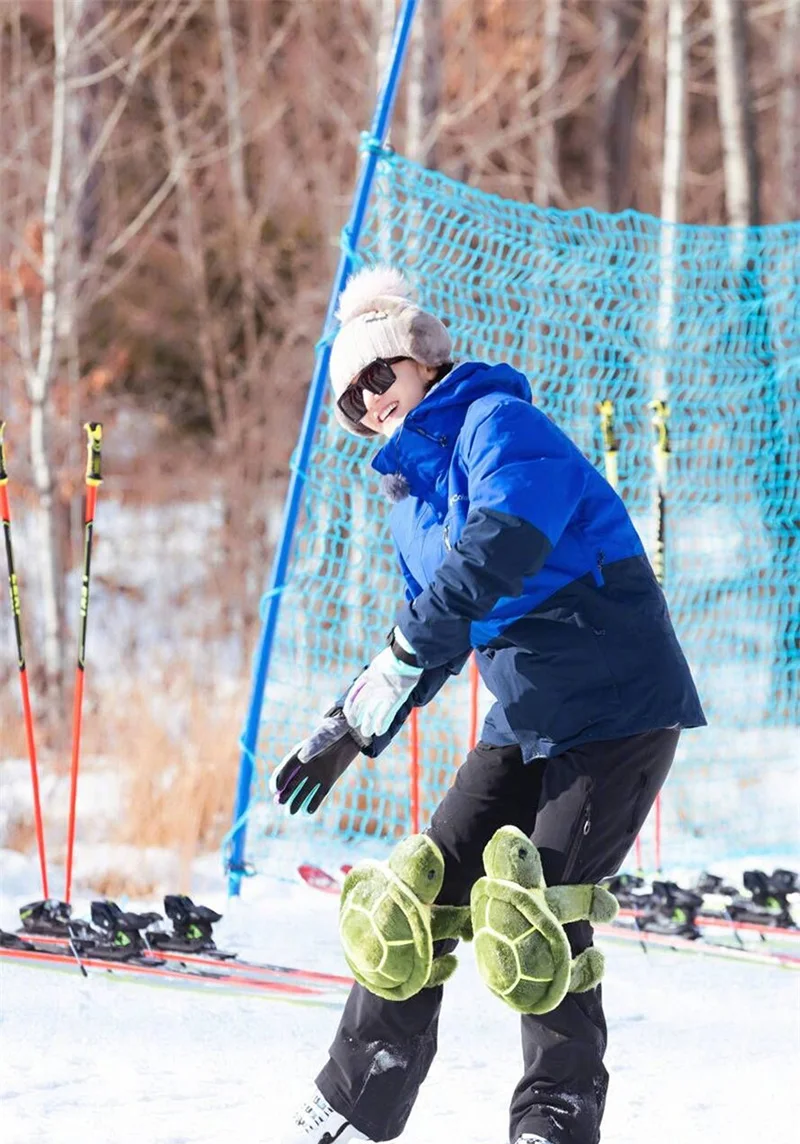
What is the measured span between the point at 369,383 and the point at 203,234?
13713 mm

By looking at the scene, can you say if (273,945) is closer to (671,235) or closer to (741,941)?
(741,941)

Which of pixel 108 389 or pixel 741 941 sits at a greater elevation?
pixel 108 389

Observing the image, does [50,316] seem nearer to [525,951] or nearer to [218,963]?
[218,963]

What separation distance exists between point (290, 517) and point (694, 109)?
18.9 metres

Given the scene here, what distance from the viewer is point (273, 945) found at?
4.47 meters

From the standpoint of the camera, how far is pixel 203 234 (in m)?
16.0

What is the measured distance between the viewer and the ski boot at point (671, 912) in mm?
4508

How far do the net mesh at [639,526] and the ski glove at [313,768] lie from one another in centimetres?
253

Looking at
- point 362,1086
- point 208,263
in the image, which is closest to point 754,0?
point 208,263

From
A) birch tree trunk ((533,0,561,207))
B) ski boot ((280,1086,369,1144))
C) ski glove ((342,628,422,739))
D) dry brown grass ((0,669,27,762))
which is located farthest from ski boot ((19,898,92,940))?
birch tree trunk ((533,0,561,207))

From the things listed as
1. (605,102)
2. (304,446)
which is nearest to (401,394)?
(304,446)

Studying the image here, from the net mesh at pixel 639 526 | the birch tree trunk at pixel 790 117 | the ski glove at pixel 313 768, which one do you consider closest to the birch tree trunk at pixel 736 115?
the net mesh at pixel 639 526

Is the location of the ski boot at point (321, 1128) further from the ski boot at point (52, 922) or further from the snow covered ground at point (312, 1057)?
the ski boot at point (52, 922)

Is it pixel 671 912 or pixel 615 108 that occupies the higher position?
pixel 615 108
